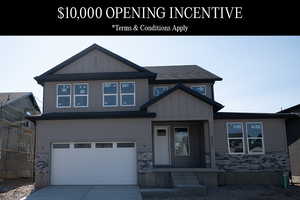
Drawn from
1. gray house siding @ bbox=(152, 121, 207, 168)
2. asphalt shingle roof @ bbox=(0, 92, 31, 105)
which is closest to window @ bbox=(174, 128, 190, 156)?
gray house siding @ bbox=(152, 121, 207, 168)

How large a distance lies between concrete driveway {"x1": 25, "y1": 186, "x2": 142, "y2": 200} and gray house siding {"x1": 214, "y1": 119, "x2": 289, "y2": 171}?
489 centimetres

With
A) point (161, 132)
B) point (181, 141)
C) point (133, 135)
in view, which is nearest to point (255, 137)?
point (181, 141)

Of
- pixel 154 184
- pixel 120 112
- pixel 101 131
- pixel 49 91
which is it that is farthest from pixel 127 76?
pixel 154 184

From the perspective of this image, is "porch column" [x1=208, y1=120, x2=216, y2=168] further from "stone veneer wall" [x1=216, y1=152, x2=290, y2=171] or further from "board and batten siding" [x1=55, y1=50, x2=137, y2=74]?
"board and batten siding" [x1=55, y1=50, x2=137, y2=74]

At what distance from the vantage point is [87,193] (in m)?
11.5

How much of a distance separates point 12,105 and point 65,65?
7725 millimetres

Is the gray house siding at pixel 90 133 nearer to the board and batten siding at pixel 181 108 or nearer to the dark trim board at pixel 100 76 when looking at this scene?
the board and batten siding at pixel 181 108

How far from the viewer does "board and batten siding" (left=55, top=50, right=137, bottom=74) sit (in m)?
15.3

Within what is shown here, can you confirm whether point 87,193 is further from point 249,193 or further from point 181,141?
point 249,193

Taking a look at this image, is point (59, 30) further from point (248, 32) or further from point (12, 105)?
point (12, 105)

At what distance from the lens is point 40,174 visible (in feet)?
44.1

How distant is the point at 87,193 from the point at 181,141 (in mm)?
6220

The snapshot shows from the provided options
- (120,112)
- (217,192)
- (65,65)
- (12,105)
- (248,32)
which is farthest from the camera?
(12,105)


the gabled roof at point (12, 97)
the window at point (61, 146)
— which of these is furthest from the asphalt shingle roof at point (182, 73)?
the gabled roof at point (12, 97)
